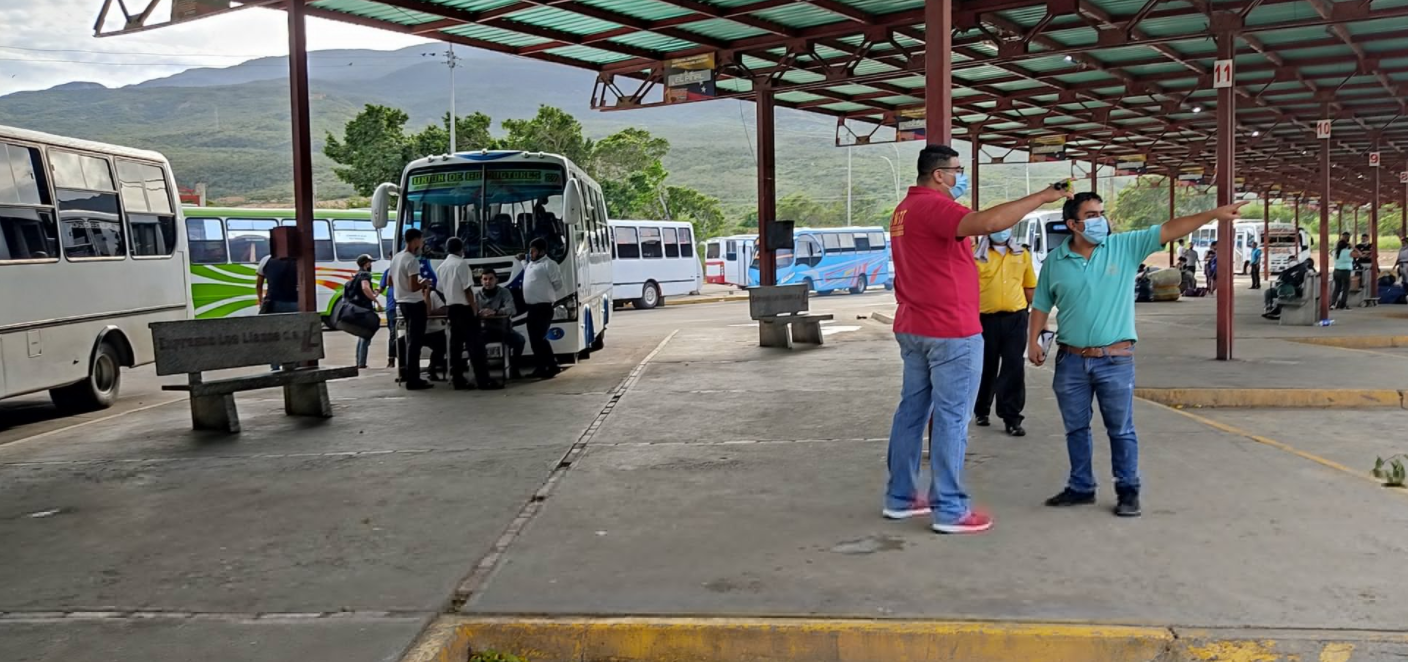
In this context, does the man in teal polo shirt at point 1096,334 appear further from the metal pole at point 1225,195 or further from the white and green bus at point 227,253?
the white and green bus at point 227,253

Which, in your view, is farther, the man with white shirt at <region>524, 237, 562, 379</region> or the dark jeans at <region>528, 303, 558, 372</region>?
the dark jeans at <region>528, 303, 558, 372</region>

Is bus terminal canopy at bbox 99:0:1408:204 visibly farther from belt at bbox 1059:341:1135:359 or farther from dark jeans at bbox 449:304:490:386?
belt at bbox 1059:341:1135:359

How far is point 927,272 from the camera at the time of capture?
5.35 metres

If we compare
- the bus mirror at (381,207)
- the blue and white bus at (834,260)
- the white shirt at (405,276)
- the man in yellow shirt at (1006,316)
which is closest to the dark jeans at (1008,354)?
the man in yellow shirt at (1006,316)

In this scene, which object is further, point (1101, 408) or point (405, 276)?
point (405, 276)

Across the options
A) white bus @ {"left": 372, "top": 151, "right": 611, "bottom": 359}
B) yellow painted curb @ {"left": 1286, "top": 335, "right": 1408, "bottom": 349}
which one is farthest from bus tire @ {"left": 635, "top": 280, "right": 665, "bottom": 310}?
yellow painted curb @ {"left": 1286, "top": 335, "right": 1408, "bottom": 349}

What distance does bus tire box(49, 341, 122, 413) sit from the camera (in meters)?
11.5

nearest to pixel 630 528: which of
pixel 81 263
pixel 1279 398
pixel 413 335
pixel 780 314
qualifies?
pixel 413 335

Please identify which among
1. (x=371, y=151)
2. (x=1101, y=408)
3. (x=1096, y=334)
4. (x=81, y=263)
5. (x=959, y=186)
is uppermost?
(x=371, y=151)

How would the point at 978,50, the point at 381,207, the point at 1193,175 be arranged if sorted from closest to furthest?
the point at 381,207 < the point at 978,50 < the point at 1193,175

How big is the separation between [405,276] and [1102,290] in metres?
7.92

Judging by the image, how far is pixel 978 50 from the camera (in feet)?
56.1

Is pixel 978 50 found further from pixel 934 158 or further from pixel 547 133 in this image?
pixel 547 133

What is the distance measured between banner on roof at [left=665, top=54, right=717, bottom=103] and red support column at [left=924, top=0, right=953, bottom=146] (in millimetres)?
9487
